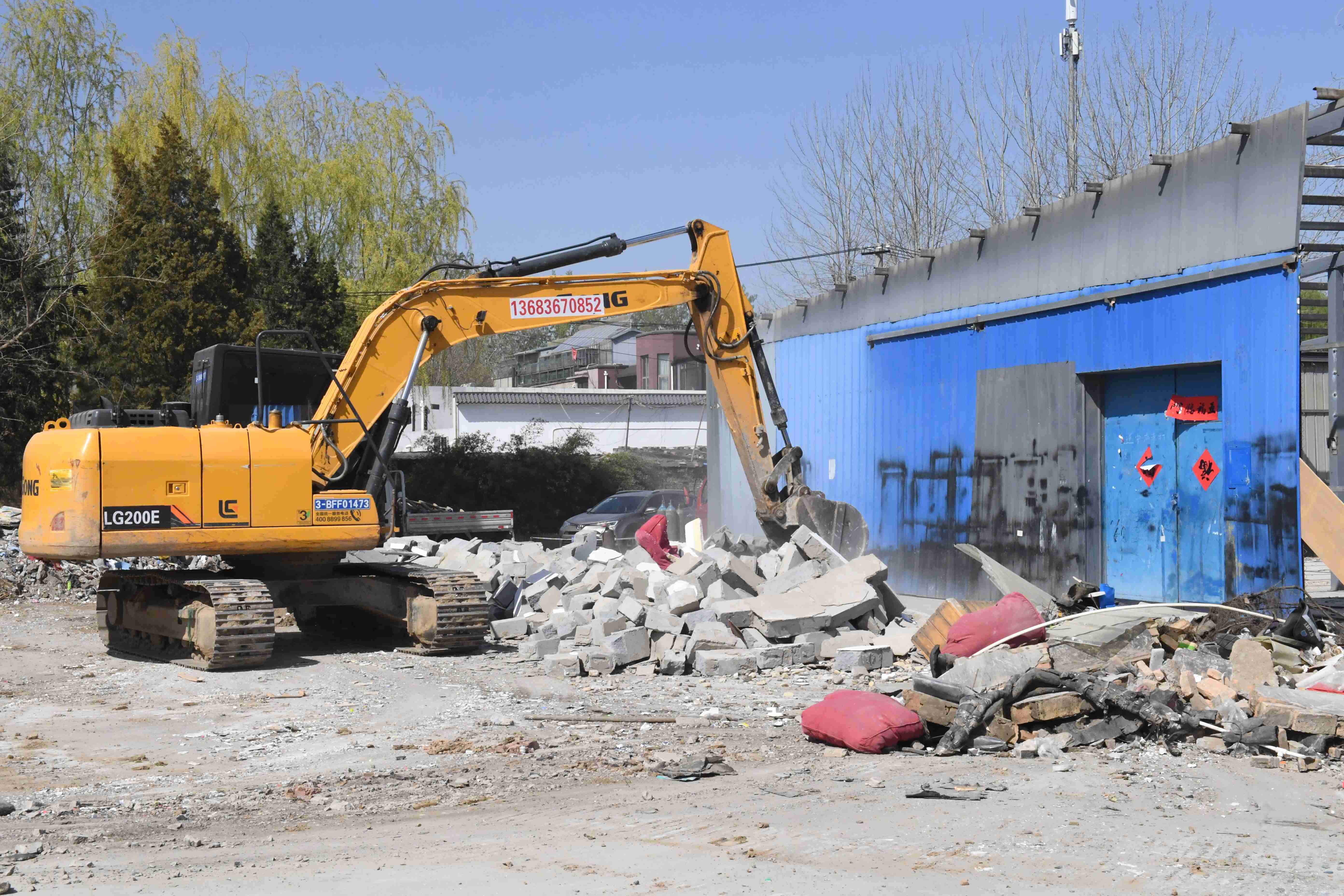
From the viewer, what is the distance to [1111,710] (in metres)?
7.98

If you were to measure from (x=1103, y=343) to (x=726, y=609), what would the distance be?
525cm

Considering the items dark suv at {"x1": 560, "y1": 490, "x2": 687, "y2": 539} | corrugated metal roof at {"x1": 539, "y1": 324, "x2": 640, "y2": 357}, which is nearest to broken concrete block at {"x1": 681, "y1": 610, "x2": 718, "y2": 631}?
dark suv at {"x1": 560, "y1": 490, "x2": 687, "y2": 539}

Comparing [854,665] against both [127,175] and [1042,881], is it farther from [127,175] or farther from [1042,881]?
[127,175]

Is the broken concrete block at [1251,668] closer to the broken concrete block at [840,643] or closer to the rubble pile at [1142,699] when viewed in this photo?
the rubble pile at [1142,699]

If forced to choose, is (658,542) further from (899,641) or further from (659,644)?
(899,641)

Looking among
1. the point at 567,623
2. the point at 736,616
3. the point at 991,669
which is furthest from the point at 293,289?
the point at 991,669

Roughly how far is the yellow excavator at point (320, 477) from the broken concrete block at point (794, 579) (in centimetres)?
74

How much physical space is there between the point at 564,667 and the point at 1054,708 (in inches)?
195

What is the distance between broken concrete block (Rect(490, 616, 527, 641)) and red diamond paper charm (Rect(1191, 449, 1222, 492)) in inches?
283

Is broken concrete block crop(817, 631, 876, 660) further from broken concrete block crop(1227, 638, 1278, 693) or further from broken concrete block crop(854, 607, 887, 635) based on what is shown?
broken concrete block crop(1227, 638, 1278, 693)

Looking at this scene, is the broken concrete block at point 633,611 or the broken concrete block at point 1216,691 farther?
the broken concrete block at point 633,611

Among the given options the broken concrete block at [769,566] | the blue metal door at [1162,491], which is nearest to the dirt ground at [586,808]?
the broken concrete block at [769,566]

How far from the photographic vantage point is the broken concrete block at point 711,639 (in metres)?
11.5

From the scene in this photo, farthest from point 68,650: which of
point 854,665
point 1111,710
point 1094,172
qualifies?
point 1094,172
